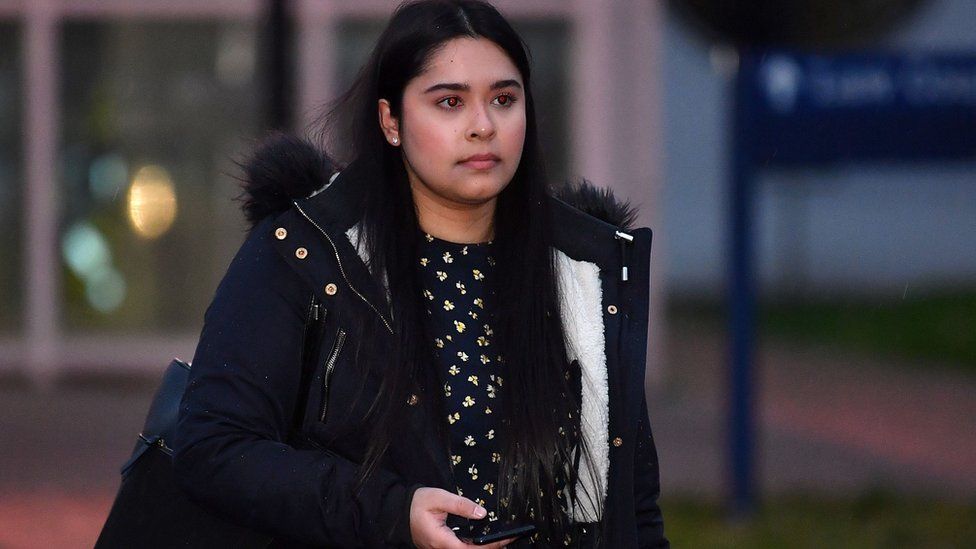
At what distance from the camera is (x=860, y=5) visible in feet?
25.0

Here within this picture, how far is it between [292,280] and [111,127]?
27.2 ft

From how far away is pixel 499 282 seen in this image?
8.42ft

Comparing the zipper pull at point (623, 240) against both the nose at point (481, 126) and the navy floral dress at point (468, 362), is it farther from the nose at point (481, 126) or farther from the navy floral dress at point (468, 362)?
the nose at point (481, 126)

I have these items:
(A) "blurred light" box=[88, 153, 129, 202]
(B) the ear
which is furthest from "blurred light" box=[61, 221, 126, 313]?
(B) the ear

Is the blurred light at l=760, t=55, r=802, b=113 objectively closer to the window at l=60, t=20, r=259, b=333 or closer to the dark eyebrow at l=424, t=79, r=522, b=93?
the dark eyebrow at l=424, t=79, r=522, b=93

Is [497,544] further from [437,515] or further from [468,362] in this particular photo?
[468,362]

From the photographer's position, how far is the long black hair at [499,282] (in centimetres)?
242

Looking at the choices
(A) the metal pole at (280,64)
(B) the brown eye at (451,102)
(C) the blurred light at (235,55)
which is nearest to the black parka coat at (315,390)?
(B) the brown eye at (451,102)

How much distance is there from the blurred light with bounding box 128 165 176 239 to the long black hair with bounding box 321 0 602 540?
797cm

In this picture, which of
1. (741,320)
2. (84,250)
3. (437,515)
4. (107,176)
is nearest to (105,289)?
(84,250)

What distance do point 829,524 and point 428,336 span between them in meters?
4.22

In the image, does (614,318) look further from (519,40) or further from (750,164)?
(750,164)

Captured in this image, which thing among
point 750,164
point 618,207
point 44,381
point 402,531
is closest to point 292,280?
point 402,531

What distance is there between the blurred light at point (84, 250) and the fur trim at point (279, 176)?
808 centimetres
